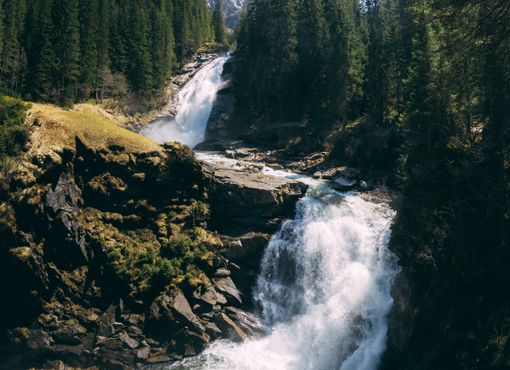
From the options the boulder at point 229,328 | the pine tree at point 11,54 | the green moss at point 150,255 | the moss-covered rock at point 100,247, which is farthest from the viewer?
the pine tree at point 11,54

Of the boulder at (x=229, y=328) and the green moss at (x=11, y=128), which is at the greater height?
the green moss at (x=11, y=128)

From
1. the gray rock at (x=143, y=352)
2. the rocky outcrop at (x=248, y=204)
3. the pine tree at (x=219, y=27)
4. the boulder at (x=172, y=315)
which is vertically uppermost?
the pine tree at (x=219, y=27)

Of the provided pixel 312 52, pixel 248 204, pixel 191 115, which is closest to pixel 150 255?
pixel 248 204

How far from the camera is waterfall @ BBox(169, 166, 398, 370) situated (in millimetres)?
26688

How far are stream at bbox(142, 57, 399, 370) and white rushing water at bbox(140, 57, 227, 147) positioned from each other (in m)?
34.0

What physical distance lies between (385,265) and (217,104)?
4676 cm

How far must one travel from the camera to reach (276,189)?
36.5m

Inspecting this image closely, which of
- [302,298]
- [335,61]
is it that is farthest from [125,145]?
[335,61]

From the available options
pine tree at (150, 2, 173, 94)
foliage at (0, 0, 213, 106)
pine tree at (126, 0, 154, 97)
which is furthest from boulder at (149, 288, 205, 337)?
pine tree at (150, 2, 173, 94)

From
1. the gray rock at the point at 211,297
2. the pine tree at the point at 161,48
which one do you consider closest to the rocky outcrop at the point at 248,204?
the gray rock at the point at 211,297

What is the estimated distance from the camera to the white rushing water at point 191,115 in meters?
68.3

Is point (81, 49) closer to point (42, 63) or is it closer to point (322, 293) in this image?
point (42, 63)

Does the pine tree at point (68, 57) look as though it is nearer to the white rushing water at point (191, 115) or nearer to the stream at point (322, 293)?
the white rushing water at point (191, 115)

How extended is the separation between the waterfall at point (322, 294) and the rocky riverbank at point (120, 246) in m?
1.46
